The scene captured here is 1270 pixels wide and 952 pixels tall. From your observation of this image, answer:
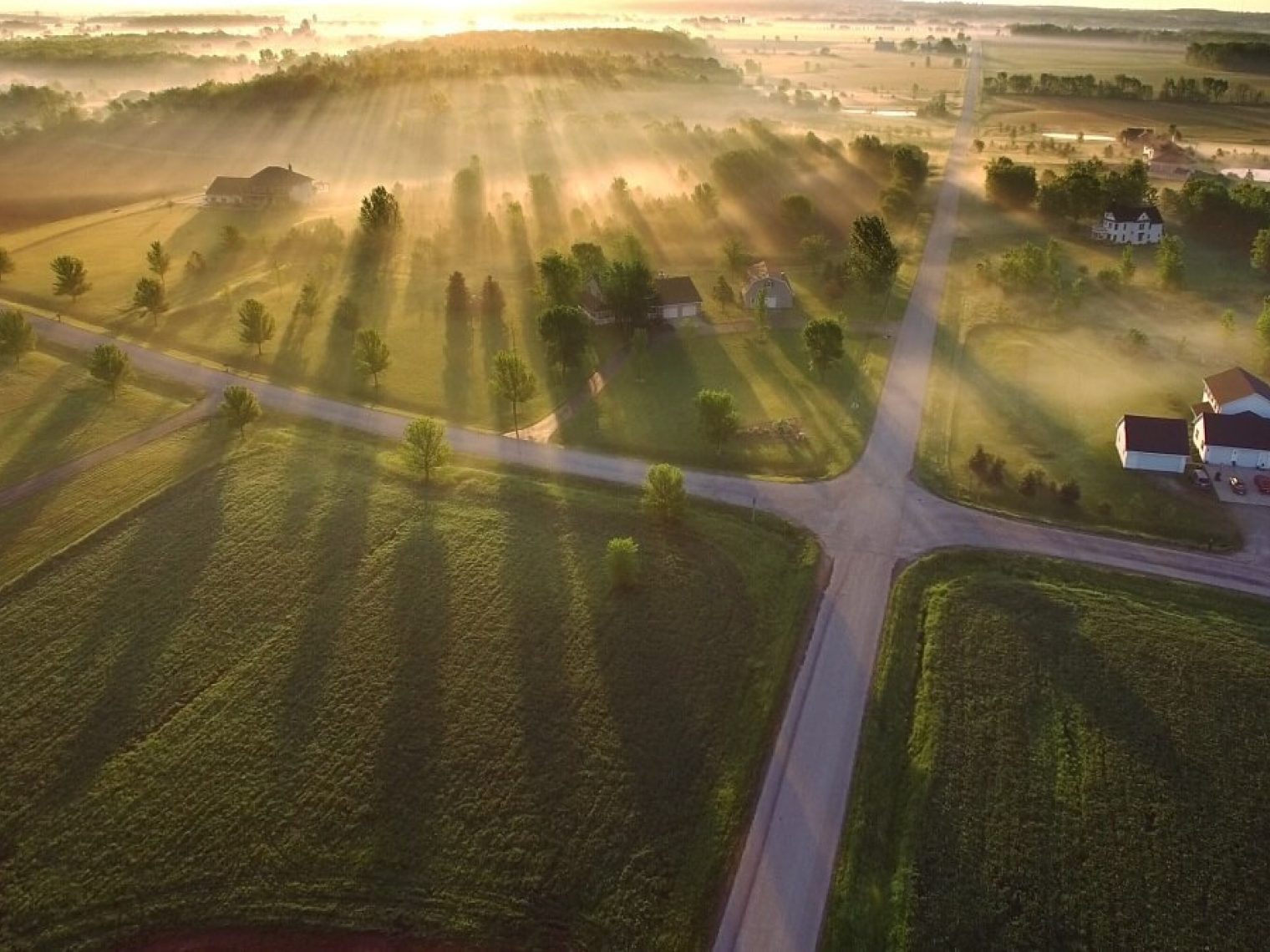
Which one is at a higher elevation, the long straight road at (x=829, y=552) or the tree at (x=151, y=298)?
the tree at (x=151, y=298)

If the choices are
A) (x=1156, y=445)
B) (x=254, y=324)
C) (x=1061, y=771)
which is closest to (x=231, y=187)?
(x=254, y=324)

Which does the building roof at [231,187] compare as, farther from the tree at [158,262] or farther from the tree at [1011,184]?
the tree at [1011,184]

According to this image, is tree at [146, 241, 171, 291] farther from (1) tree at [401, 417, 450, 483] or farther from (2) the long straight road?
(1) tree at [401, 417, 450, 483]

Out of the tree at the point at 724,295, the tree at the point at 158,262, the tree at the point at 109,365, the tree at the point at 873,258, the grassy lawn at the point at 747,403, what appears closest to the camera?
the grassy lawn at the point at 747,403

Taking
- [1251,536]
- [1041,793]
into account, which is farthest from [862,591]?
[1251,536]

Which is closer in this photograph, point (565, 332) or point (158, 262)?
point (565, 332)

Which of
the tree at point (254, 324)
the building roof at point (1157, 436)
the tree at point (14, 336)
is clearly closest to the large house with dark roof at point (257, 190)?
the tree at point (14, 336)

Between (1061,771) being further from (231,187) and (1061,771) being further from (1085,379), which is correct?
(231,187)

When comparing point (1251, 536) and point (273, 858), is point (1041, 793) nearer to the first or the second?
point (1251, 536)
